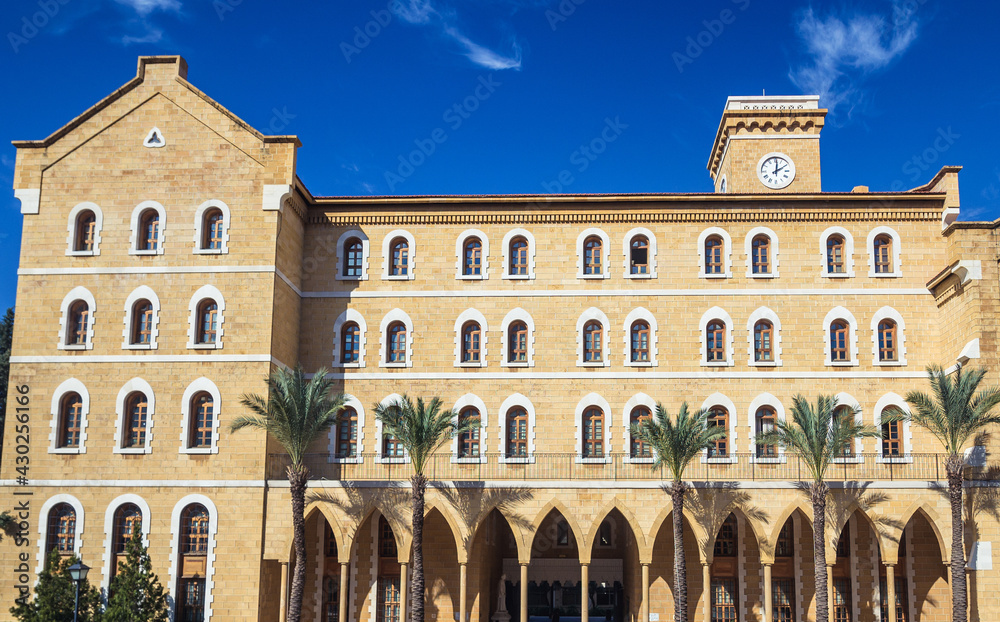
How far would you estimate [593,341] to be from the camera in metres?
31.4

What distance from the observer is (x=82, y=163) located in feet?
100.0

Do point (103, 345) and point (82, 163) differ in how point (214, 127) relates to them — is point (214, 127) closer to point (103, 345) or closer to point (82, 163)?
point (82, 163)

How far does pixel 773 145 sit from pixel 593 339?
443 inches

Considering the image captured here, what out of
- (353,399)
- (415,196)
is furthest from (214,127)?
(353,399)

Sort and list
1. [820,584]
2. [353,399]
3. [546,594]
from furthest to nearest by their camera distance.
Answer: [546,594] < [353,399] < [820,584]

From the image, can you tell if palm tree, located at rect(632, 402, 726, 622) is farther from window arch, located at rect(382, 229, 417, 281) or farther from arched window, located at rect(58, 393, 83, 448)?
arched window, located at rect(58, 393, 83, 448)

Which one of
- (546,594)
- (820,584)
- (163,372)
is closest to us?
(820,584)

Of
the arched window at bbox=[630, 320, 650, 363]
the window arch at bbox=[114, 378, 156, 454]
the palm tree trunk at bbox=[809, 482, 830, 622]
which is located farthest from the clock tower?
the window arch at bbox=[114, 378, 156, 454]

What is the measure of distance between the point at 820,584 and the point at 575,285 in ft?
38.4

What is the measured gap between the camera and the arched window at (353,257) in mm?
32281

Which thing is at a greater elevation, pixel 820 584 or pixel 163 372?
pixel 163 372

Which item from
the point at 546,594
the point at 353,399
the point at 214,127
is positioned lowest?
the point at 546,594

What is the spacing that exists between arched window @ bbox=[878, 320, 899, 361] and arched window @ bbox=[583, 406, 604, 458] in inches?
364

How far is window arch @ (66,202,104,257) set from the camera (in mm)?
29859
